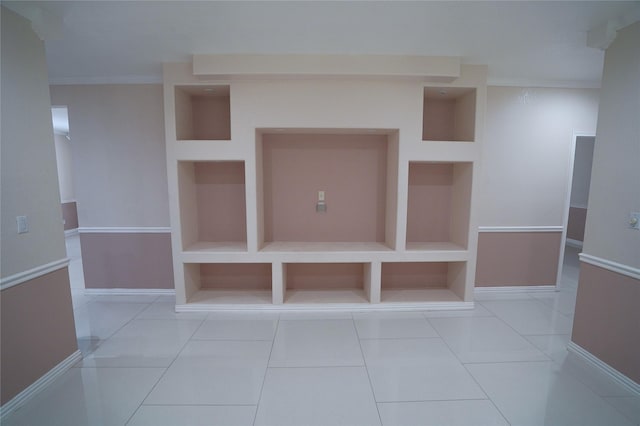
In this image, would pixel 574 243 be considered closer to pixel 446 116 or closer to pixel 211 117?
pixel 446 116

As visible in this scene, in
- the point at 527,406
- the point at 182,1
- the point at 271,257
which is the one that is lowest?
the point at 527,406

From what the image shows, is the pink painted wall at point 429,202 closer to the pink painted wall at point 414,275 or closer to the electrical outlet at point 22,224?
the pink painted wall at point 414,275

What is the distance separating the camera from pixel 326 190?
141 inches

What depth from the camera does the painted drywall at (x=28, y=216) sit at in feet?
6.08

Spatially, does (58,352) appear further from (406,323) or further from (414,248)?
(414,248)

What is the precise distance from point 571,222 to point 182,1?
786 centimetres

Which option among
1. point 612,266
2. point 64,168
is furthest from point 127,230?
point 64,168

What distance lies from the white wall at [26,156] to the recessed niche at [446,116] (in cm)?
Answer: 352

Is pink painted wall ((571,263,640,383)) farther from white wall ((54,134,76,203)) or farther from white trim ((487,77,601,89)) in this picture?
white wall ((54,134,76,203))

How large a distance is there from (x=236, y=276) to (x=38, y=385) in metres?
1.95

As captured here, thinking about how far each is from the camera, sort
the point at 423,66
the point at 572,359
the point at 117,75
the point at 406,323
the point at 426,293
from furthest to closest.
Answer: the point at 426,293, the point at 117,75, the point at 406,323, the point at 423,66, the point at 572,359

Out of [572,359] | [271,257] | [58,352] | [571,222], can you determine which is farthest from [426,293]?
[571,222]

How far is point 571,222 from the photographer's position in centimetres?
619

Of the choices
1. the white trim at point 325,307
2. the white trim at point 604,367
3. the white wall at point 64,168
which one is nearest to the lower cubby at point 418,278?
the white trim at point 325,307
